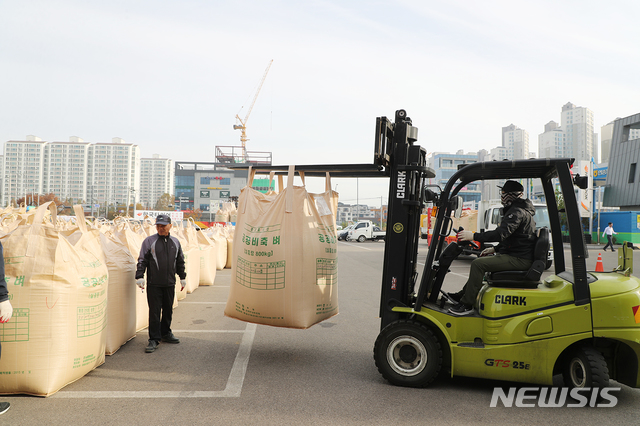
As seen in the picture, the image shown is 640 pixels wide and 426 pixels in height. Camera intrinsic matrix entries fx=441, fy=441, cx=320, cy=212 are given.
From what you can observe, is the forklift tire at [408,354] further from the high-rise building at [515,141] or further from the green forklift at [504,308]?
the high-rise building at [515,141]

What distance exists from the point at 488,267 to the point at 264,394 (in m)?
2.54

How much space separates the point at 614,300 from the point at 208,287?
29.3ft

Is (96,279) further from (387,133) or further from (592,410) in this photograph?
(592,410)

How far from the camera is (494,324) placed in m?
4.20

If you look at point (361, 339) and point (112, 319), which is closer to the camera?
point (112, 319)

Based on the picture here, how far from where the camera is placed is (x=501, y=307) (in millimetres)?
4207

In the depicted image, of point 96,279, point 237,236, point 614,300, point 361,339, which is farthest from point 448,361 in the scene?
point 96,279

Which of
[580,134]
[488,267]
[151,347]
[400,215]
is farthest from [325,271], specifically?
[580,134]

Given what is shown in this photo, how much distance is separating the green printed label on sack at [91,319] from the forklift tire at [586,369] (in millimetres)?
4627

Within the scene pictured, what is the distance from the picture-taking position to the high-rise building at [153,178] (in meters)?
158

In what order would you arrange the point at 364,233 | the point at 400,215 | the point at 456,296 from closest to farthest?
the point at 400,215 < the point at 456,296 < the point at 364,233

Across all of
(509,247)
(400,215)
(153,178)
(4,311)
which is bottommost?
(4,311)

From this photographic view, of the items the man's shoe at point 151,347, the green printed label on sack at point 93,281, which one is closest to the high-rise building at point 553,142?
the man's shoe at point 151,347

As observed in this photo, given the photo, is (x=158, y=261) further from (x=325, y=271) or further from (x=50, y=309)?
(x=325, y=271)
